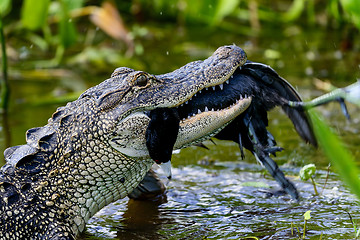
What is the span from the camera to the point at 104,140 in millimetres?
3338

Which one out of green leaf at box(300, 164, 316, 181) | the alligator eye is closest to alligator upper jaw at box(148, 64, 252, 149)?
the alligator eye

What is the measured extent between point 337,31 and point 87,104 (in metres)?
5.98

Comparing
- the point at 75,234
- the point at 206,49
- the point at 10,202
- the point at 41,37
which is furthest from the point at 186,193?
the point at 41,37

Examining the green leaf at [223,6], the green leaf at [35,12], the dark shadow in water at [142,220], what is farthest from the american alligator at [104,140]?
the green leaf at [223,6]

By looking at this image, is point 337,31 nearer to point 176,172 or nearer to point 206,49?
point 206,49

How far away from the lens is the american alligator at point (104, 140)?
3312 millimetres

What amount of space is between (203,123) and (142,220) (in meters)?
0.87

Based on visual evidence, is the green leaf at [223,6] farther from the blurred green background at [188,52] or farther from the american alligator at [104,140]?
the american alligator at [104,140]

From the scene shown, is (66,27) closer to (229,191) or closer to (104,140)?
(229,191)

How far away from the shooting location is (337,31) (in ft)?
28.3

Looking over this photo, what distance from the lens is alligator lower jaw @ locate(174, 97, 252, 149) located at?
130 inches

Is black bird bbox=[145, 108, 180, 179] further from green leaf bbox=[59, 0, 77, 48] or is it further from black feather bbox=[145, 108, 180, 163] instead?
green leaf bbox=[59, 0, 77, 48]

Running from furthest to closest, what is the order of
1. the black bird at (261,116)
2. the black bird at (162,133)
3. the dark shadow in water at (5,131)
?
the dark shadow in water at (5,131) → the black bird at (261,116) → the black bird at (162,133)

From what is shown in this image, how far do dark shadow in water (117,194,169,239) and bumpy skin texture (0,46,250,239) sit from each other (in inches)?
→ 12.6
